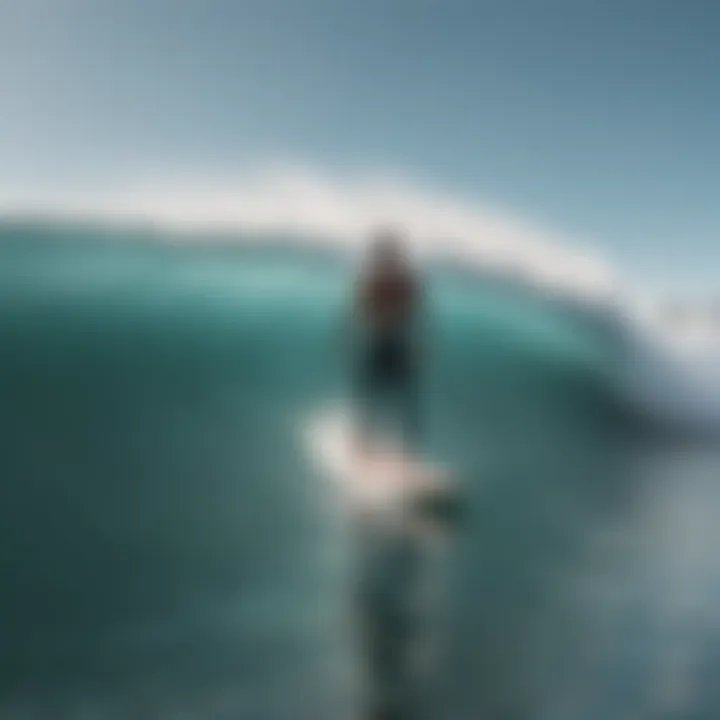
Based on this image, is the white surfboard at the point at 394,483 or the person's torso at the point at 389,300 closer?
the person's torso at the point at 389,300

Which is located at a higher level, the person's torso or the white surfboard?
the person's torso

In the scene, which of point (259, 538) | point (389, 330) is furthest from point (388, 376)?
point (259, 538)

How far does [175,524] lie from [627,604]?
9.19ft

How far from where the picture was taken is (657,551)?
15.9ft

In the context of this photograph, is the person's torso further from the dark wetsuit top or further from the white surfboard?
the white surfboard

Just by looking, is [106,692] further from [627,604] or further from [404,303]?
[627,604]

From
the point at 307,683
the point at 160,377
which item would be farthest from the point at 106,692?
the point at 160,377

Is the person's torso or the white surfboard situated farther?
the white surfboard

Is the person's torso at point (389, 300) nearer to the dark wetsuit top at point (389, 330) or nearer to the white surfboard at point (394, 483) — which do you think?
the dark wetsuit top at point (389, 330)

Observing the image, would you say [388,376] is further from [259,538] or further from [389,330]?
[259,538]

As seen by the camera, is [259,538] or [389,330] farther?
[259,538]

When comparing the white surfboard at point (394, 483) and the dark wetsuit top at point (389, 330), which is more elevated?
Result: the dark wetsuit top at point (389, 330)

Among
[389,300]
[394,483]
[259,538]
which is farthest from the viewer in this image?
[259,538]

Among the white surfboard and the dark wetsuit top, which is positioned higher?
the dark wetsuit top
